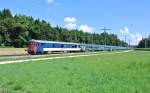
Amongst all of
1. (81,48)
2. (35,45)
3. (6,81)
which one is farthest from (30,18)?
(6,81)

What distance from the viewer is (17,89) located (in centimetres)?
1574

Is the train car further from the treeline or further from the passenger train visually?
the treeline

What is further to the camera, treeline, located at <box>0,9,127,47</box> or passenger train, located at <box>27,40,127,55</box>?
treeline, located at <box>0,9,127,47</box>

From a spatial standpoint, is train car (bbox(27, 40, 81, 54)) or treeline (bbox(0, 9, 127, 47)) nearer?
train car (bbox(27, 40, 81, 54))

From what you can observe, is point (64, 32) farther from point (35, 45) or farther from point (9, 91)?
point (9, 91)

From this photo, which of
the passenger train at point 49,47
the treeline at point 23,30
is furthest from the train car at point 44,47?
the treeline at point 23,30

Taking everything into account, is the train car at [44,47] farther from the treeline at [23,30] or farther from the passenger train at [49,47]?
the treeline at [23,30]

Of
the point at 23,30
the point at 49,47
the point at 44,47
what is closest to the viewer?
the point at 44,47

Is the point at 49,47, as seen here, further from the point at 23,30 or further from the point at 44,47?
the point at 23,30

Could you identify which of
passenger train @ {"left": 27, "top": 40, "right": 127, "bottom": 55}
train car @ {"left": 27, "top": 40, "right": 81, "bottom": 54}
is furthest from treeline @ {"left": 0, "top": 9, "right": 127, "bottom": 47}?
train car @ {"left": 27, "top": 40, "right": 81, "bottom": 54}

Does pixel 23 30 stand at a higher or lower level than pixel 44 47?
higher

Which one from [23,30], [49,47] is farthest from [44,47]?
[23,30]

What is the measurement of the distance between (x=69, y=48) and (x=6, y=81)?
76.2 meters

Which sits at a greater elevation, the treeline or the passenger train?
the treeline
